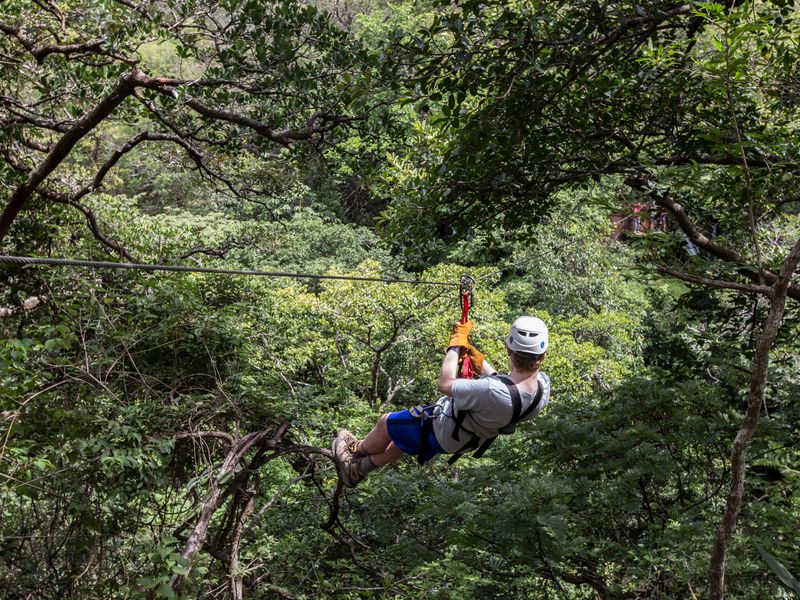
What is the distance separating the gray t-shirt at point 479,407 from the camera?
2764mm

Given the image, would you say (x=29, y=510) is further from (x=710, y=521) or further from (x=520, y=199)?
(x=710, y=521)

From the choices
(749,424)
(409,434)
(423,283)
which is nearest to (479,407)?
(409,434)

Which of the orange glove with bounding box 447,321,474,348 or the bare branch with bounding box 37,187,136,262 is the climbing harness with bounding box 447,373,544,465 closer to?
the orange glove with bounding box 447,321,474,348

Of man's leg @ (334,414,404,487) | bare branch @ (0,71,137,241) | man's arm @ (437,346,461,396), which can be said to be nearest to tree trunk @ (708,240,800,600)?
man's arm @ (437,346,461,396)

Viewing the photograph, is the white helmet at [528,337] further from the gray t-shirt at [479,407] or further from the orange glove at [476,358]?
the orange glove at [476,358]

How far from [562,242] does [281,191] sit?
7.50m

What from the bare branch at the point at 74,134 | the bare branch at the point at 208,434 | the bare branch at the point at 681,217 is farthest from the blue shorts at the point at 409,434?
the bare branch at the point at 74,134

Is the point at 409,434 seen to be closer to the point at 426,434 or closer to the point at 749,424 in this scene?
the point at 426,434

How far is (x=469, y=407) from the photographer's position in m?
2.80

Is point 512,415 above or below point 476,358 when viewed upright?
below

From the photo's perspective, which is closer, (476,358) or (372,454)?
(476,358)

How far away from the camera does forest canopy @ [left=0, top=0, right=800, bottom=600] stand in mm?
3484

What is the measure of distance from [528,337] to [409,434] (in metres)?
0.70

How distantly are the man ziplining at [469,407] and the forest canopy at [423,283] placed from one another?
489 millimetres
